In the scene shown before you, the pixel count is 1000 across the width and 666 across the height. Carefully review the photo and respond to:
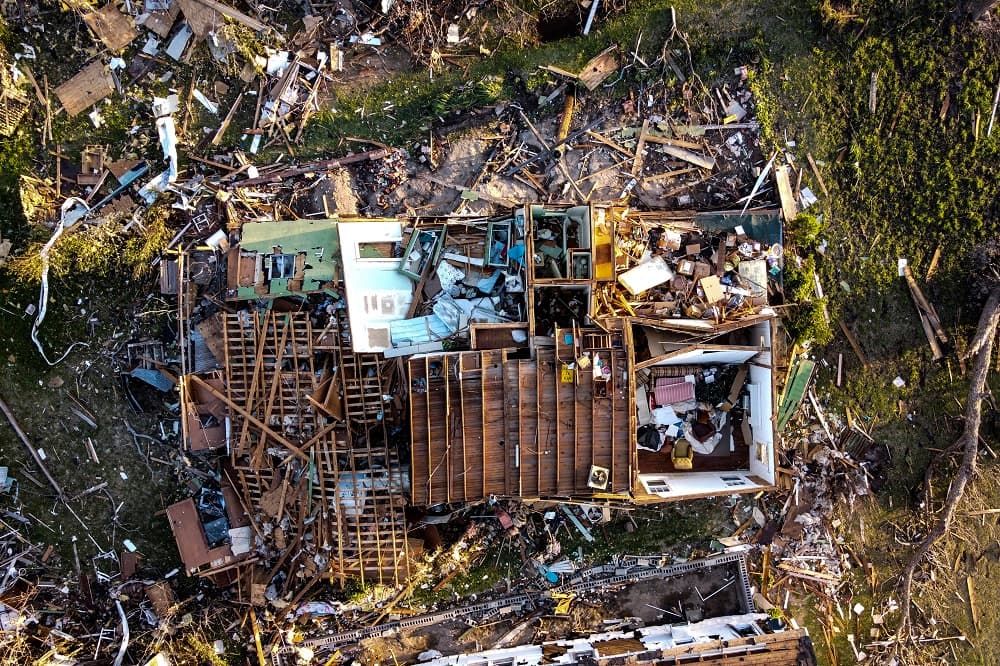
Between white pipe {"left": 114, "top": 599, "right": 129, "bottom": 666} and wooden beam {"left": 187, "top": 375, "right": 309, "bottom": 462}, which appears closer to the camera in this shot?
wooden beam {"left": 187, "top": 375, "right": 309, "bottom": 462}

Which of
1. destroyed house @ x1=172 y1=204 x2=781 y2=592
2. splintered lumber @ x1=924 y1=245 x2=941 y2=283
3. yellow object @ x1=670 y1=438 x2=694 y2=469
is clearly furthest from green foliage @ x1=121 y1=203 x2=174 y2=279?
splintered lumber @ x1=924 y1=245 x2=941 y2=283

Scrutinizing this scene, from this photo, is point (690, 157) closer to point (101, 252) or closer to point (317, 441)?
point (317, 441)

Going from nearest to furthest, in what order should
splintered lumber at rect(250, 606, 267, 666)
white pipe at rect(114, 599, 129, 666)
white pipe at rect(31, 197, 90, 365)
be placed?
1. white pipe at rect(31, 197, 90, 365)
2. white pipe at rect(114, 599, 129, 666)
3. splintered lumber at rect(250, 606, 267, 666)

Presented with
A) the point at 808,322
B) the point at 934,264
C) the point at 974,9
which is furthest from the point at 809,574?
the point at 974,9

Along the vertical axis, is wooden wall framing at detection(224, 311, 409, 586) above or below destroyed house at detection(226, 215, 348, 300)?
below

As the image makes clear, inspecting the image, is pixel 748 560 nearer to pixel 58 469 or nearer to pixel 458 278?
pixel 458 278

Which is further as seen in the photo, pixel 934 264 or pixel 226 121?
pixel 934 264

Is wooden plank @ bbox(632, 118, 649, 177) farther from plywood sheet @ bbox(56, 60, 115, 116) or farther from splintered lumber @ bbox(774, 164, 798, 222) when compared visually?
plywood sheet @ bbox(56, 60, 115, 116)
